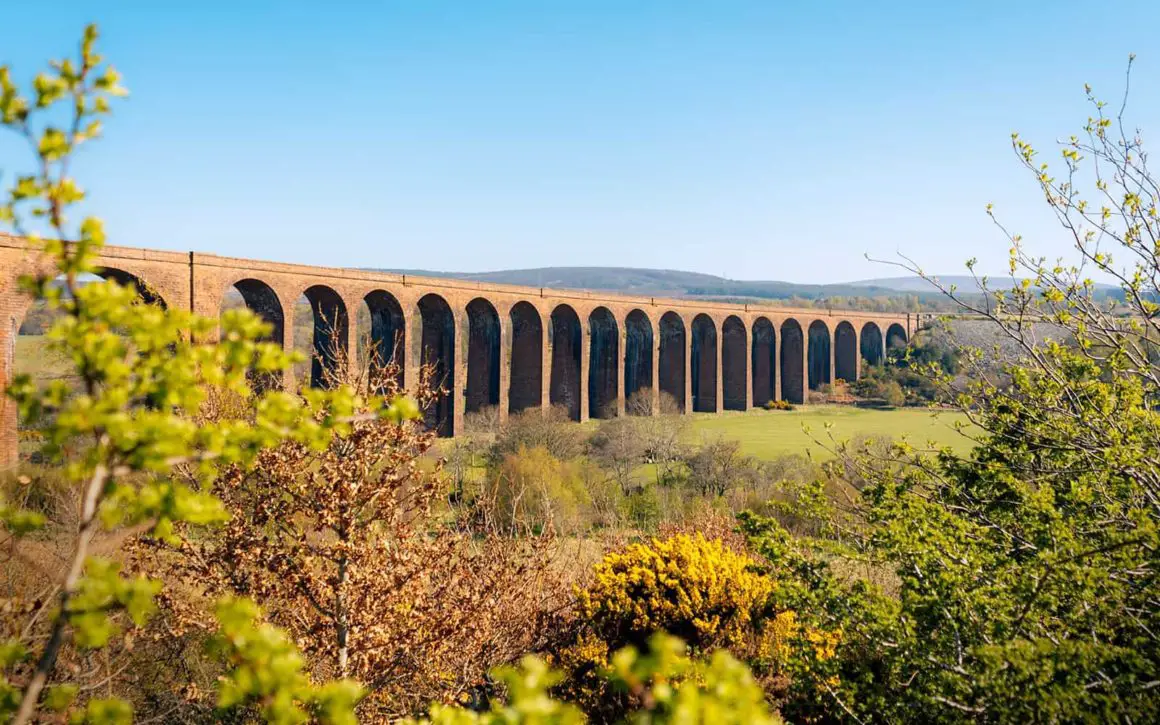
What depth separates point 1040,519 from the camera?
5074 mm

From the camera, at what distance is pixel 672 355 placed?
4066cm

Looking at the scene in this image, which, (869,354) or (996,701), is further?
(869,354)

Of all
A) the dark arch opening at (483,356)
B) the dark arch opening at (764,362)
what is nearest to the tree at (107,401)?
the dark arch opening at (483,356)

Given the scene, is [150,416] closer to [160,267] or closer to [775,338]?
[160,267]

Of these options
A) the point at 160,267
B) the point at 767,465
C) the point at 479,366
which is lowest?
the point at 767,465

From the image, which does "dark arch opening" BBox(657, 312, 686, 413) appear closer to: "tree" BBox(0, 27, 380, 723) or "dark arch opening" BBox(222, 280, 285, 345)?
"dark arch opening" BBox(222, 280, 285, 345)

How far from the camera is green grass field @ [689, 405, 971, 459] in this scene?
2728cm

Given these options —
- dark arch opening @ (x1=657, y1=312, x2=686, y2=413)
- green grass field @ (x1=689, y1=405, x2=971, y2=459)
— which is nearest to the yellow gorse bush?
green grass field @ (x1=689, y1=405, x2=971, y2=459)

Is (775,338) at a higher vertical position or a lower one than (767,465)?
higher

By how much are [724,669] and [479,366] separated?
3006 cm

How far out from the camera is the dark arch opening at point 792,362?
4572cm

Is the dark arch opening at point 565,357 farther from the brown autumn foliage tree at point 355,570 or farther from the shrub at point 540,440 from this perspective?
the brown autumn foliage tree at point 355,570

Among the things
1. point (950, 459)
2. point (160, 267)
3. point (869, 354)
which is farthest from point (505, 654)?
point (869, 354)

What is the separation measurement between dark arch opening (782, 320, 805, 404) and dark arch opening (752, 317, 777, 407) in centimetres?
208
